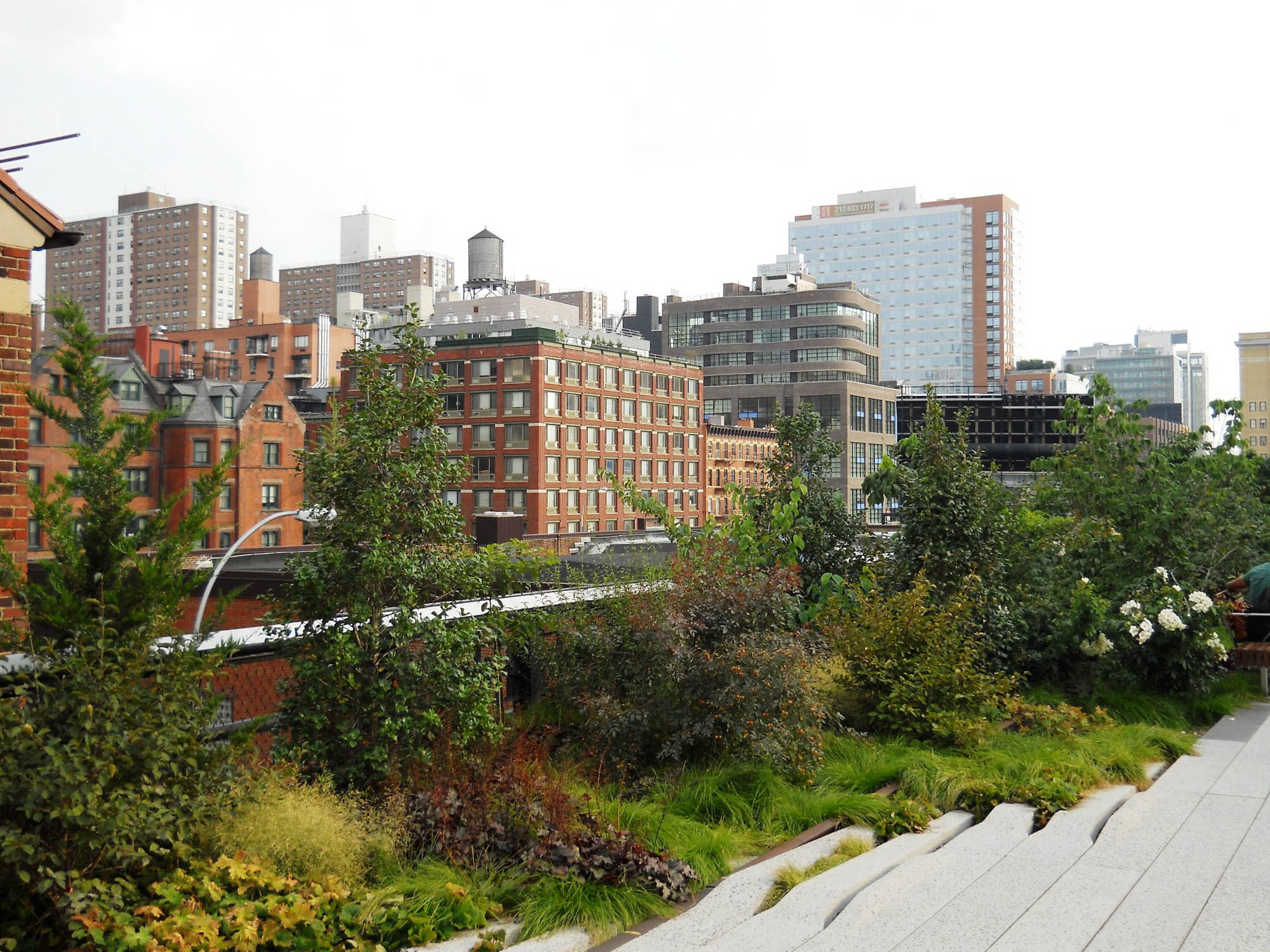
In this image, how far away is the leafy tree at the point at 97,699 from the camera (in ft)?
16.5

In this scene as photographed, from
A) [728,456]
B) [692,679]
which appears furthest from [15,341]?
[728,456]

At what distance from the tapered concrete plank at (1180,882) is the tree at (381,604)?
4074 millimetres

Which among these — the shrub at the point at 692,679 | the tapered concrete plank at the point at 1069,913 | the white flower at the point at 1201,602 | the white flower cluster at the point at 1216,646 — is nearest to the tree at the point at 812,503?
the white flower at the point at 1201,602

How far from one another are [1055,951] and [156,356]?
86655 millimetres

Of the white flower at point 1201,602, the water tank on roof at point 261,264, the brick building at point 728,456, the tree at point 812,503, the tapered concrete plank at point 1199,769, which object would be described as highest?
the water tank on roof at point 261,264

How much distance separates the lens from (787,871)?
22.3 ft

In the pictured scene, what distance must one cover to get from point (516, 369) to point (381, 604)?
86761 millimetres

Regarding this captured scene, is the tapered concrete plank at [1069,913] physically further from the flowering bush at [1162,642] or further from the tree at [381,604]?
the flowering bush at [1162,642]

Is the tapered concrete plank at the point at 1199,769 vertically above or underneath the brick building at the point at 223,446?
underneath

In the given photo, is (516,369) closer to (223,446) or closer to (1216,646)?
(223,446)

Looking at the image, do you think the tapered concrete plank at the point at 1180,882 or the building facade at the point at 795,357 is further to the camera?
the building facade at the point at 795,357

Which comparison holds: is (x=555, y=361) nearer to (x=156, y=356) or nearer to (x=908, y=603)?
(x=156, y=356)

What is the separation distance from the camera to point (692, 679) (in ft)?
29.0

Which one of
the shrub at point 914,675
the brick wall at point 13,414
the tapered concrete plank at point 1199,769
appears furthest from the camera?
the shrub at point 914,675
